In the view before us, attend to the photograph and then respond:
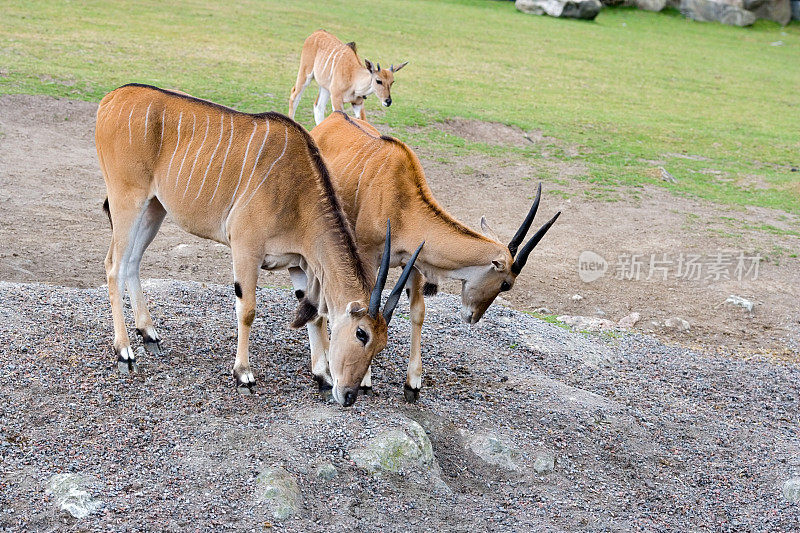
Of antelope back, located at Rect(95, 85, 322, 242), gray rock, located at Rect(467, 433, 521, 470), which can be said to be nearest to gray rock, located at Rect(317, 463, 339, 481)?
gray rock, located at Rect(467, 433, 521, 470)

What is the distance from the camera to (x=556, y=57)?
74.2 feet

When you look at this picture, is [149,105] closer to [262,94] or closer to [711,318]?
[711,318]

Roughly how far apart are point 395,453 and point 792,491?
2.54 m

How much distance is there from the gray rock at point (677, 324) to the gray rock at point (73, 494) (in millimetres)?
5996

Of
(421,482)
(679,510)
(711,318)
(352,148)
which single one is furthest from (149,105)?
(711,318)

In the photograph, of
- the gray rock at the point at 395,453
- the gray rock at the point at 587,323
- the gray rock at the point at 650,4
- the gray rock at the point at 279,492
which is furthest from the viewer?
the gray rock at the point at 650,4

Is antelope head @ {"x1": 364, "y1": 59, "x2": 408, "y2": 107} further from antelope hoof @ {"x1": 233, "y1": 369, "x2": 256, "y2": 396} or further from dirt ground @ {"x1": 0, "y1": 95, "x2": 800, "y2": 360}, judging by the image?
antelope hoof @ {"x1": 233, "y1": 369, "x2": 256, "y2": 396}

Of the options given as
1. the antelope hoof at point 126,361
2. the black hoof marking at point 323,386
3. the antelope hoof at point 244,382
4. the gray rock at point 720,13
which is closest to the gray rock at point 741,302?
the black hoof marking at point 323,386

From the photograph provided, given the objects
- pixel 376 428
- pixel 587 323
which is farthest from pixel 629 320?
pixel 376 428

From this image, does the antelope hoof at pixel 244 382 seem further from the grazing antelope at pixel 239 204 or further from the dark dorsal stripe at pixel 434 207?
the dark dorsal stripe at pixel 434 207

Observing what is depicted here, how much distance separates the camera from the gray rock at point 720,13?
32031mm

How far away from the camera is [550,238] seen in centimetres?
1084

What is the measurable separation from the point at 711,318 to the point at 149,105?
19.9 feet

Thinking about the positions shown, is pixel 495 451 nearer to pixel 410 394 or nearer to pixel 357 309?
pixel 410 394
